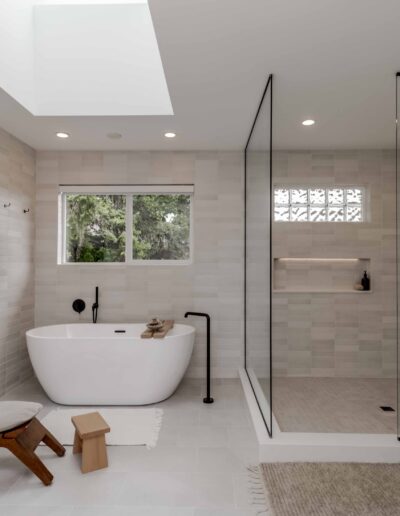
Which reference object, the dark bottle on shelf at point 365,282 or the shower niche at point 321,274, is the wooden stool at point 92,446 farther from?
the dark bottle on shelf at point 365,282

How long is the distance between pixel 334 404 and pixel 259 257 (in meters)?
1.50

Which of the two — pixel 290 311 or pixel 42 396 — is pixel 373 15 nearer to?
pixel 290 311

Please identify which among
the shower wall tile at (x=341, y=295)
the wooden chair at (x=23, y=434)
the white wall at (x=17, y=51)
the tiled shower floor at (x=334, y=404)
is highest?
the white wall at (x=17, y=51)

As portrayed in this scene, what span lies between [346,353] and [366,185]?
6.42ft

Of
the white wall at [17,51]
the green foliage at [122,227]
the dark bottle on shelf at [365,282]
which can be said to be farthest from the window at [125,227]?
the dark bottle on shelf at [365,282]

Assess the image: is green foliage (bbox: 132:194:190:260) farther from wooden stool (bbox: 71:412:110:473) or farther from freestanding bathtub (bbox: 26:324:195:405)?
wooden stool (bbox: 71:412:110:473)

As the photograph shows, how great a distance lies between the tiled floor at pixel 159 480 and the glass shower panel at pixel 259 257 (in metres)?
0.38

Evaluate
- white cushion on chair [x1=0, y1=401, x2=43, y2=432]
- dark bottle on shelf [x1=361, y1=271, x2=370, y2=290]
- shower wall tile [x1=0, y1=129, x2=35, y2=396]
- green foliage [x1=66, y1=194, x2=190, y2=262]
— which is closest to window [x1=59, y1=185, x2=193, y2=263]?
green foliage [x1=66, y1=194, x2=190, y2=262]

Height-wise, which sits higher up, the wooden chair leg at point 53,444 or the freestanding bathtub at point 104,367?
the freestanding bathtub at point 104,367

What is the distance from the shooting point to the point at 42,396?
12.0 feet

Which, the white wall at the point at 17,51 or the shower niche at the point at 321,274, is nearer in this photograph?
the white wall at the point at 17,51

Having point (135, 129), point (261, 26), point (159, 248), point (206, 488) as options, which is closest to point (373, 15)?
point (261, 26)

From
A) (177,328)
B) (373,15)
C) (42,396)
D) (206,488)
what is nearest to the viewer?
(373,15)

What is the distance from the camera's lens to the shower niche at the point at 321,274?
173 inches
